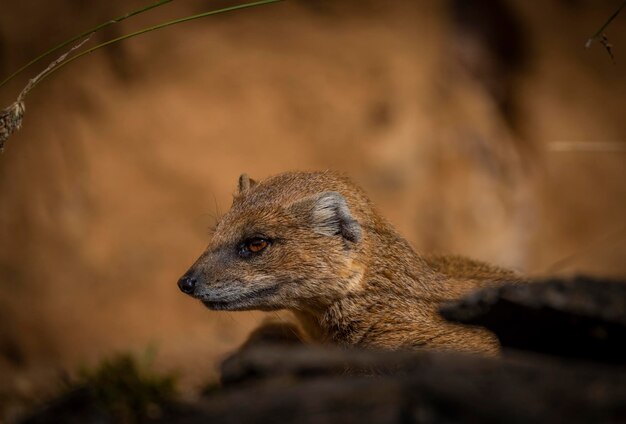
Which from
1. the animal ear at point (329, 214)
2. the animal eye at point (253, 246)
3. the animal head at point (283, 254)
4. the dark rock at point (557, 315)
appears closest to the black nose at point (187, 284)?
the animal head at point (283, 254)

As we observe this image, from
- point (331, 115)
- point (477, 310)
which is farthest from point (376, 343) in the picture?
point (331, 115)

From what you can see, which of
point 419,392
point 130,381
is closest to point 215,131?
point 130,381

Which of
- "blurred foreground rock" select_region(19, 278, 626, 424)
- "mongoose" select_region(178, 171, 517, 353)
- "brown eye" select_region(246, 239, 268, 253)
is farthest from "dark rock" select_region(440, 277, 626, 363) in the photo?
"brown eye" select_region(246, 239, 268, 253)

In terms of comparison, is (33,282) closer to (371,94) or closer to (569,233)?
(371,94)

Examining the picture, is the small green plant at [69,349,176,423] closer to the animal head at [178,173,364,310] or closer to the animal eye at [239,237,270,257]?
the animal head at [178,173,364,310]

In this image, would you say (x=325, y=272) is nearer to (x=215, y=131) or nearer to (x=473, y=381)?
(x=473, y=381)

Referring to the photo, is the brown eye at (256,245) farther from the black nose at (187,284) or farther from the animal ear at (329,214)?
the black nose at (187,284)
